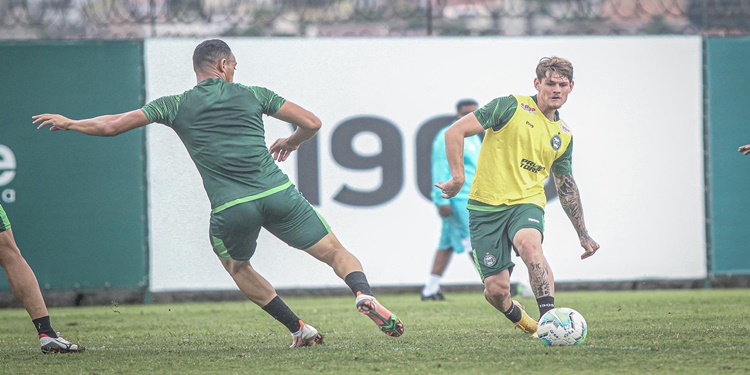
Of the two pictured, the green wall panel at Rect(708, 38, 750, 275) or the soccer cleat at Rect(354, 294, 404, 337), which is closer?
the soccer cleat at Rect(354, 294, 404, 337)

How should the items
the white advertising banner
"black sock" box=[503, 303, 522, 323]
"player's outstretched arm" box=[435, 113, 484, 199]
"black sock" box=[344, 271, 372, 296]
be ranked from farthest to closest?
the white advertising banner
"black sock" box=[503, 303, 522, 323]
"player's outstretched arm" box=[435, 113, 484, 199]
"black sock" box=[344, 271, 372, 296]

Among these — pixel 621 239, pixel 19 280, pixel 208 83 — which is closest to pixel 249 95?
pixel 208 83

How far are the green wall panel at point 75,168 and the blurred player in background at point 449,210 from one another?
131 inches

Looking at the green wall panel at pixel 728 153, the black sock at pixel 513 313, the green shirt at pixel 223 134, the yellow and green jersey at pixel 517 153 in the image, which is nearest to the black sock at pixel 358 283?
the green shirt at pixel 223 134

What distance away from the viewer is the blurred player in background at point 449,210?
13.0 m

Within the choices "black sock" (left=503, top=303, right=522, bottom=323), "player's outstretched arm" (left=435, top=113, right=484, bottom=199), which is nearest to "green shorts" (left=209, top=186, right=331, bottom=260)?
"player's outstretched arm" (left=435, top=113, right=484, bottom=199)

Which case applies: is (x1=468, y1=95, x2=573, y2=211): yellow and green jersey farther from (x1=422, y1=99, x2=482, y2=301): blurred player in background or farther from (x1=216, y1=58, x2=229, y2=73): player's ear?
(x1=422, y1=99, x2=482, y2=301): blurred player in background

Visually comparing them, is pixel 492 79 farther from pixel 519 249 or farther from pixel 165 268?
pixel 519 249

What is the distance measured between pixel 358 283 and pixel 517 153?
5.25 ft

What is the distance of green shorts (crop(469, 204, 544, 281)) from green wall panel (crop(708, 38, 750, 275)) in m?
6.72

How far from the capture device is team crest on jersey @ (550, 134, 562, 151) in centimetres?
854

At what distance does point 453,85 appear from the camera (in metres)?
14.2

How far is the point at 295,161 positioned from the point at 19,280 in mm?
6120

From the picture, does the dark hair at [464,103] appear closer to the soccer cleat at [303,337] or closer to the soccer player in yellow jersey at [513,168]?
the soccer player in yellow jersey at [513,168]
